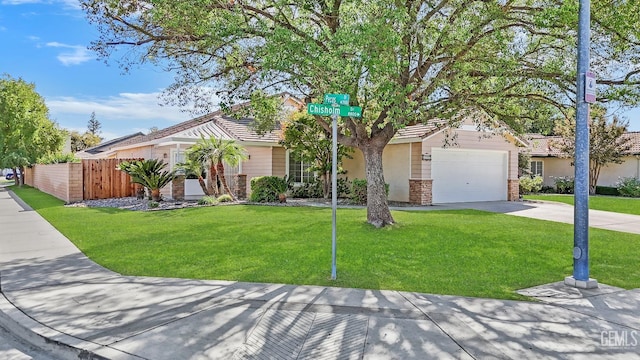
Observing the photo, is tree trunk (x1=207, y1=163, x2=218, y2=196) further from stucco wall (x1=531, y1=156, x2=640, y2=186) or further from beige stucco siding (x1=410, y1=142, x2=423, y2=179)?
stucco wall (x1=531, y1=156, x2=640, y2=186)

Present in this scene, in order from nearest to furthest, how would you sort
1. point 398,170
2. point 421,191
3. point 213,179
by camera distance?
point 213,179
point 421,191
point 398,170

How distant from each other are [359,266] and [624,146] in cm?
2572

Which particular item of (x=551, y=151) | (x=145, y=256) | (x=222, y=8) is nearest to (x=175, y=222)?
(x=145, y=256)

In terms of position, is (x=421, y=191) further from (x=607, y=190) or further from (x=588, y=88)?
(x=607, y=190)

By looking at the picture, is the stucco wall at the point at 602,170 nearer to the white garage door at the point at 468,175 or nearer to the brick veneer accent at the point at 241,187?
the white garage door at the point at 468,175

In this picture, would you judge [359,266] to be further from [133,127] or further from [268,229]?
[133,127]

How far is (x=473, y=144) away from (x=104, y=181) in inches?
655

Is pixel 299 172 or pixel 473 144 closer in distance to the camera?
pixel 473 144

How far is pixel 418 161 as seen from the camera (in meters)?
18.0

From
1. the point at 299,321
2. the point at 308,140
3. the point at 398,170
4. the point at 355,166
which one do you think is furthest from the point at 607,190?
the point at 299,321

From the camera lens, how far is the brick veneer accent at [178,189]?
58.6 feet

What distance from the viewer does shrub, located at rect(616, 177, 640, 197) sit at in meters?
23.9

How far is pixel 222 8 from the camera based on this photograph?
8.83 metres

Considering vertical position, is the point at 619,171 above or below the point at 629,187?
above
